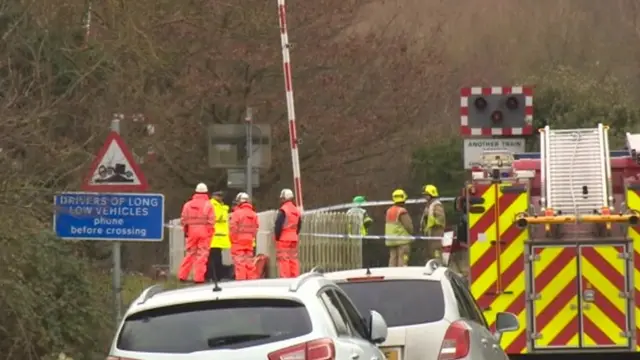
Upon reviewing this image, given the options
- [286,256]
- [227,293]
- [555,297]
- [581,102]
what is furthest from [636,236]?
[581,102]

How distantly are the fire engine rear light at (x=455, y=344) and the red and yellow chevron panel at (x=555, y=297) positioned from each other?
131 inches

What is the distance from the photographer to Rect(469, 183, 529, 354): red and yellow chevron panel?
13641 mm

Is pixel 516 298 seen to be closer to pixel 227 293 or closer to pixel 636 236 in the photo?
pixel 636 236

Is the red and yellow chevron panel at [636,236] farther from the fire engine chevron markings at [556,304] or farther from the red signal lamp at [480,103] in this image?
the red signal lamp at [480,103]

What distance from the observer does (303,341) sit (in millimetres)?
8219

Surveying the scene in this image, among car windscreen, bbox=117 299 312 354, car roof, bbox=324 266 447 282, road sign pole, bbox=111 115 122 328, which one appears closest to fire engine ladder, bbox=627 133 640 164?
car roof, bbox=324 266 447 282

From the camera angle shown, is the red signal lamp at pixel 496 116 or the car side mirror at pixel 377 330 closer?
the car side mirror at pixel 377 330

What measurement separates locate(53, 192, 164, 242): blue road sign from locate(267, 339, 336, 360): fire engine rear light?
5.49 m

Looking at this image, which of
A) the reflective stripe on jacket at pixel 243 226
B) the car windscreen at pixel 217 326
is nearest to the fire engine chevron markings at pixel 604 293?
Answer: the car windscreen at pixel 217 326

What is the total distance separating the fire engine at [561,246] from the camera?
13.2m

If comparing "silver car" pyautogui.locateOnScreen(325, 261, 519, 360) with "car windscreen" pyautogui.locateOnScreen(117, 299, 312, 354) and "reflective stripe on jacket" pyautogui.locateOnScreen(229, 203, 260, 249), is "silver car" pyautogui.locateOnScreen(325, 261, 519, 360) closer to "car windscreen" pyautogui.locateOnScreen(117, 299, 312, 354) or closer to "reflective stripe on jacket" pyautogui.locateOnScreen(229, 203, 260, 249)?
"car windscreen" pyautogui.locateOnScreen(117, 299, 312, 354)

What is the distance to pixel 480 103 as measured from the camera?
810 inches

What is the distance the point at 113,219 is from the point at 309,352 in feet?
20.1

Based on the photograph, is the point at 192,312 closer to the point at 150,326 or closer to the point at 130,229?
the point at 150,326
